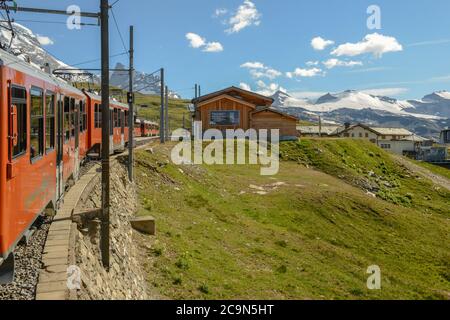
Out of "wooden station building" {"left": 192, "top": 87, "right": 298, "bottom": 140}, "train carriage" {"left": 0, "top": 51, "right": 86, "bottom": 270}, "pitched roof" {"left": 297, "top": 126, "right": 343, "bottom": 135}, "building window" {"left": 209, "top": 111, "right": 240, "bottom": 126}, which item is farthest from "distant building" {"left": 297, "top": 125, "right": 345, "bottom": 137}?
"train carriage" {"left": 0, "top": 51, "right": 86, "bottom": 270}

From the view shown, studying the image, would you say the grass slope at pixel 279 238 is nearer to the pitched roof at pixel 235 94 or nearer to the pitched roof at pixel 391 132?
the pitched roof at pixel 235 94

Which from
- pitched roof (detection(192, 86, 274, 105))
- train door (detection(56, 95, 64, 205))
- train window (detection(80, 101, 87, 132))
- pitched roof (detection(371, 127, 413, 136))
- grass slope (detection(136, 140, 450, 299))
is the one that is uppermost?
pitched roof (detection(192, 86, 274, 105))

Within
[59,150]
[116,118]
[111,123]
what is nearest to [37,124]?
[59,150]

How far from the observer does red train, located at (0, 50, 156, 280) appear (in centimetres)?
654

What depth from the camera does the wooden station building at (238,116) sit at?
154ft

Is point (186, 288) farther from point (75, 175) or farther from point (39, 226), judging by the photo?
point (75, 175)

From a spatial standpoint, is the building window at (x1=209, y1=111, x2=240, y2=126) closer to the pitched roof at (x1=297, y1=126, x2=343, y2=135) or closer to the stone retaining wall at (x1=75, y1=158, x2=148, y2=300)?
the stone retaining wall at (x1=75, y1=158, x2=148, y2=300)

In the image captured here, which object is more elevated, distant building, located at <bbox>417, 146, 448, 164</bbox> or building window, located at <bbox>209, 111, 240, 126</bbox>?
building window, located at <bbox>209, 111, 240, 126</bbox>

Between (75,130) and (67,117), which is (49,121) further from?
(75,130)

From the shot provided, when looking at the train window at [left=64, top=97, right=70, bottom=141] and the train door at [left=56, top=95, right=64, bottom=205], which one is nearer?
the train door at [left=56, top=95, right=64, bottom=205]

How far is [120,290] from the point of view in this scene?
401 inches

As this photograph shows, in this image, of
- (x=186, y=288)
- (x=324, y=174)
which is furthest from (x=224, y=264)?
(x=324, y=174)

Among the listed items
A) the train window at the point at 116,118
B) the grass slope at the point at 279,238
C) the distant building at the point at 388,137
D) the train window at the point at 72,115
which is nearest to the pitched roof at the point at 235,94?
the grass slope at the point at 279,238
